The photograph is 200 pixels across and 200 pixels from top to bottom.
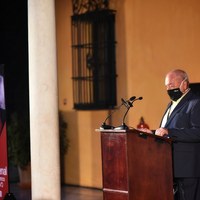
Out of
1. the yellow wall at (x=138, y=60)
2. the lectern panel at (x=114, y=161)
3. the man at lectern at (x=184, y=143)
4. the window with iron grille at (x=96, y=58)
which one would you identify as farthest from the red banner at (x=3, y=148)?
the window with iron grille at (x=96, y=58)

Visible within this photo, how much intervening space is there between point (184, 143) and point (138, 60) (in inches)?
157

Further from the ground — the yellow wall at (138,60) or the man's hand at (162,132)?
the yellow wall at (138,60)

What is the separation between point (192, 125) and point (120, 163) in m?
0.86

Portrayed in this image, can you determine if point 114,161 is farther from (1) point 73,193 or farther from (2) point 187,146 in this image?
(1) point 73,193

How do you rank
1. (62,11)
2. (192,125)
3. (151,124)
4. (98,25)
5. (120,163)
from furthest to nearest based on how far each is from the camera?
(62,11) < (98,25) < (151,124) < (192,125) < (120,163)

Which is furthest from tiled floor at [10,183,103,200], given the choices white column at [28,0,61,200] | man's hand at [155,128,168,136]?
man's hand at [155,128,168,136]

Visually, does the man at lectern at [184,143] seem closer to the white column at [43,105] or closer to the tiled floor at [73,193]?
the white column at [43,105]

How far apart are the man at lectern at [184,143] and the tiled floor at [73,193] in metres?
3.70

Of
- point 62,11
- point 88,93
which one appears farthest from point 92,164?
point 62,11

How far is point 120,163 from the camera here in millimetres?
4965

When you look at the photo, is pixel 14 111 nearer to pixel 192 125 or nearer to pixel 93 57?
pixel 93 57

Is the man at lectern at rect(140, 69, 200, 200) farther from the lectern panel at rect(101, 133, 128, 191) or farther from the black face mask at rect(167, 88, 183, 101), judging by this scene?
the lectern panel at rect(101, 133, 128, 191)

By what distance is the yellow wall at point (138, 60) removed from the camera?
8461mm

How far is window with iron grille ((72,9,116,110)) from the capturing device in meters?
9.54
